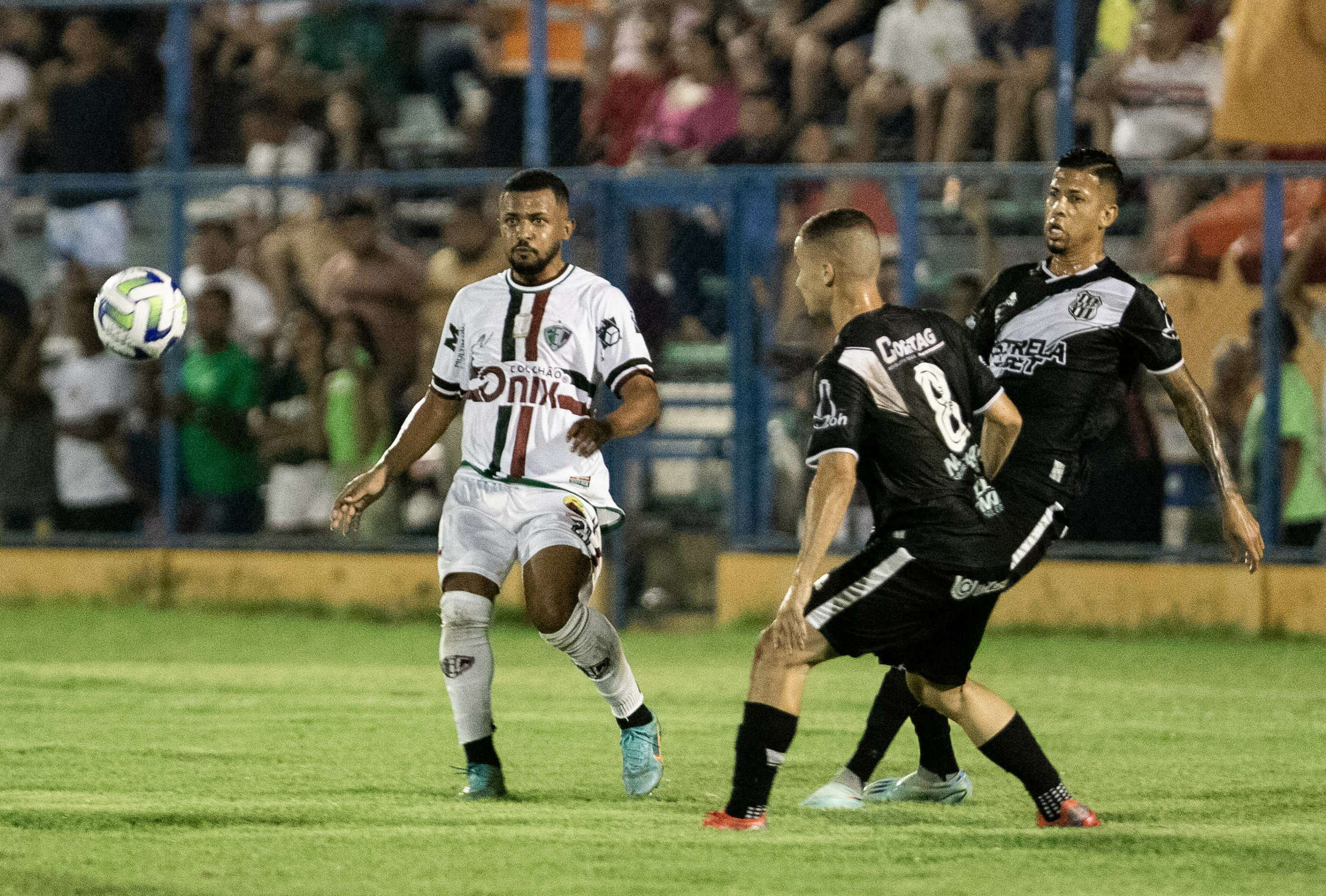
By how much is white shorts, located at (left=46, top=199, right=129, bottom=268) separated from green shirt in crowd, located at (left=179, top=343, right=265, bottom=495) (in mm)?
1020

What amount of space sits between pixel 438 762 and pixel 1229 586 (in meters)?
5.89

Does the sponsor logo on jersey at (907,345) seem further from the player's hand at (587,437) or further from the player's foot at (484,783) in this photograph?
the player's foot at (484,783)

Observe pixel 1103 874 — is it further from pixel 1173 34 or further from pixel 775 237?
pixel 1173 34

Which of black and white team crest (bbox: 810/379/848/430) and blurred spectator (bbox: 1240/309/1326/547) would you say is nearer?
black and white team crest (bbox: 810/379/848/430)

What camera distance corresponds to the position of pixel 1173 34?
12773 millimetres

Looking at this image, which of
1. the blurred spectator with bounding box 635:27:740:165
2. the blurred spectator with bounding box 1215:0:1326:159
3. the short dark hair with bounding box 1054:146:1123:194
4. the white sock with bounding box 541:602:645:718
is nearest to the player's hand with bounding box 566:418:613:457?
the white sock with bounding box 541:602:645:718

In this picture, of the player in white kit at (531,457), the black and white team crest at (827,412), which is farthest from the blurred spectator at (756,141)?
the black and white team crest at (827,412)

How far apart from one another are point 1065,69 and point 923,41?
1.72 meters

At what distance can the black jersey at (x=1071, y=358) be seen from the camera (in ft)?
21.5

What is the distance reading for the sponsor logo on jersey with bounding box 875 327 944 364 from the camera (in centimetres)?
564

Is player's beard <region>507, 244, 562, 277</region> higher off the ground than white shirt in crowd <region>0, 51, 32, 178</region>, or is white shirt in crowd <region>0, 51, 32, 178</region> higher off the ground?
white shirt in crowd <region>0, 51, 32, 178</region>

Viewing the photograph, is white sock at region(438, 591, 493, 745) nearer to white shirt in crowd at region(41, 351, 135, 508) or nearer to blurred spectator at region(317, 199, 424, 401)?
blurred spectator at region(317, 199, 424, 401)

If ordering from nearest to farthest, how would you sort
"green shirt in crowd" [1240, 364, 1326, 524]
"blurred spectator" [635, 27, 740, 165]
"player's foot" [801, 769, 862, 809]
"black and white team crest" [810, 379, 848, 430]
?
"black and white team crest" [810, 379, 848, 430] < "player's foot" [801, 769, 862, 809] < "green shirt in crowd" [1240, 364, 1326, 524] < "blurred spectator" [635, 27, 740, 165]

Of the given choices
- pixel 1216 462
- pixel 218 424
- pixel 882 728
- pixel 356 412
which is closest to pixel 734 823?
pixel 882 728
